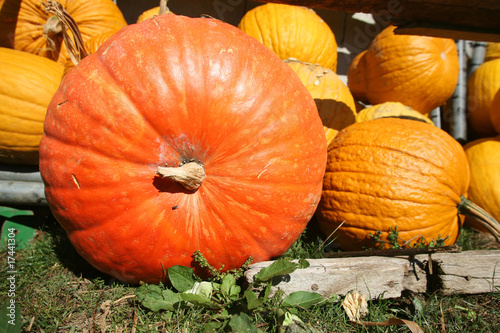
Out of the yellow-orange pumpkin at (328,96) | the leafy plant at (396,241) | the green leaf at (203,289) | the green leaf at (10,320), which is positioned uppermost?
the yellow-orange pumpkin at (328,96)

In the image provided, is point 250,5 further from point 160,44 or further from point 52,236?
point 52,236

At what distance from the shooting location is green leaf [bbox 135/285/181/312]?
1583 mm

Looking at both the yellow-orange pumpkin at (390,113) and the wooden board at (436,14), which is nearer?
the wooden board at (436,14)

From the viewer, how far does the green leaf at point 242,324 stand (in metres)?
1.43

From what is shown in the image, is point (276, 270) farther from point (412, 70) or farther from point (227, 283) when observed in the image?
point (412, 70)

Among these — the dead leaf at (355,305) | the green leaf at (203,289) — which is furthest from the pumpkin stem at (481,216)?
the green leaf at (203,289)

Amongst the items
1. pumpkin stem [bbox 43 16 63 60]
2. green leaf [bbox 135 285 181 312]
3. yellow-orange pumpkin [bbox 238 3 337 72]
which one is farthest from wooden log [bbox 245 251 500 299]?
pumpkin stem [bbox 43 16 63 60]

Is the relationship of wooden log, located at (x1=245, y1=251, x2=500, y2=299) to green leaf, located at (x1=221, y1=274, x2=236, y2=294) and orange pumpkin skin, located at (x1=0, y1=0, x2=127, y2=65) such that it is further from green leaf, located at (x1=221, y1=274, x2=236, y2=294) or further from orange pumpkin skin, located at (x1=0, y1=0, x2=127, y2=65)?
orange pumpkin skin, located at (x1=0, y1=0, x2=127, y2=65)

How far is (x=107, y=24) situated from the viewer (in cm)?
318

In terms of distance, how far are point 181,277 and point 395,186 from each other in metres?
1.29

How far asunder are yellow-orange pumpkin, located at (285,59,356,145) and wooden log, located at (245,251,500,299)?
1.16 m

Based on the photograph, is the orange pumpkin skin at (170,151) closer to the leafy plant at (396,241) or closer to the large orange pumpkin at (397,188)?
the large orange pumpkin at (397,188)

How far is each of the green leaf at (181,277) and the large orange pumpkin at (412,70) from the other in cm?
270

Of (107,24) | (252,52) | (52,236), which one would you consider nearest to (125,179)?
(252,52)
